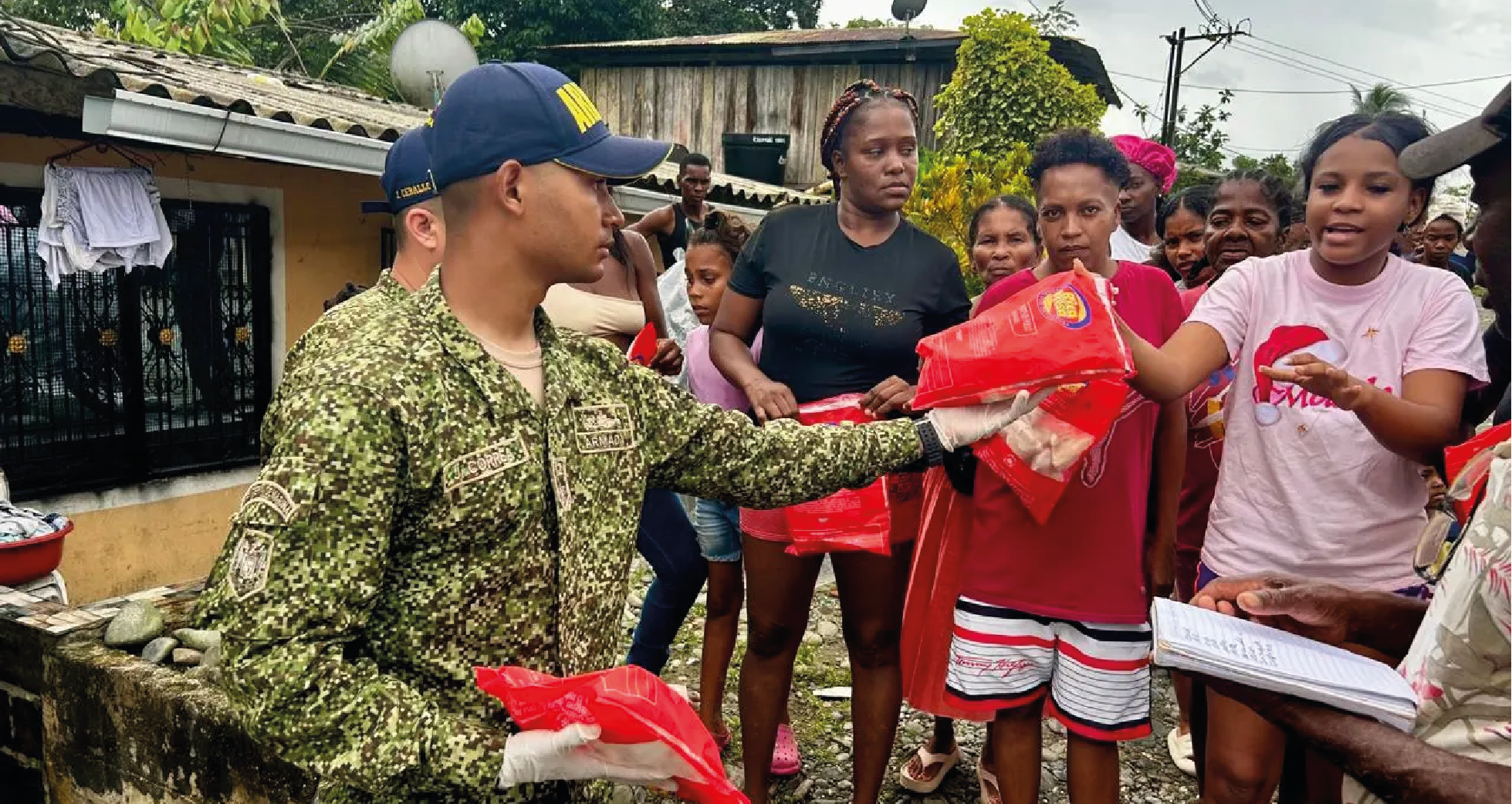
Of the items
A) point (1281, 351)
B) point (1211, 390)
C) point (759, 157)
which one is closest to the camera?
point (1281, 351)

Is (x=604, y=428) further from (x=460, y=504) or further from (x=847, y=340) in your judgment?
(x=847, y=340)

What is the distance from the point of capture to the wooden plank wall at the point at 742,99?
1428 centimetres

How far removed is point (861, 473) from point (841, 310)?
2.50 ft

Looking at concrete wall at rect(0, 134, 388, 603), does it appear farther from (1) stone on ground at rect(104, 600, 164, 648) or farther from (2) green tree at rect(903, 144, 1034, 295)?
(2) green tree at rect(903, 144, 1034, 295)

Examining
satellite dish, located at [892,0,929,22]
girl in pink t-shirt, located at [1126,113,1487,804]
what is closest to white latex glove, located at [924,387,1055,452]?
girl in pink t-shirt, located at [1126,113,1487,804]

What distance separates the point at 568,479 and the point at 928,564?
1.57m

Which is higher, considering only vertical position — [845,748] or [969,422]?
[969,422]

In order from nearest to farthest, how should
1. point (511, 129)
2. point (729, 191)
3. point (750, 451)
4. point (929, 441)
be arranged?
point (511, 129) < point (750, 451) < point (929, 441) < point (729, 191)

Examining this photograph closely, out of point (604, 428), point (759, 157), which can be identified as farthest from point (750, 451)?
point (759, 157)

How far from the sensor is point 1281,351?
2410mm

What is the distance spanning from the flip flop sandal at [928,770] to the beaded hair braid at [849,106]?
2050 millimetres

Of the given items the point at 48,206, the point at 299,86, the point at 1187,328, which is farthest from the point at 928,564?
the point at 299,86

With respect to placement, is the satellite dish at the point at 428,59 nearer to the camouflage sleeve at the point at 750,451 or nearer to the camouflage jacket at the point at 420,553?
the camouflage sleeve at the point at 750,451

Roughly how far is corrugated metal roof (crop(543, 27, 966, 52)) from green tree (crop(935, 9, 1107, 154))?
8.68ft
